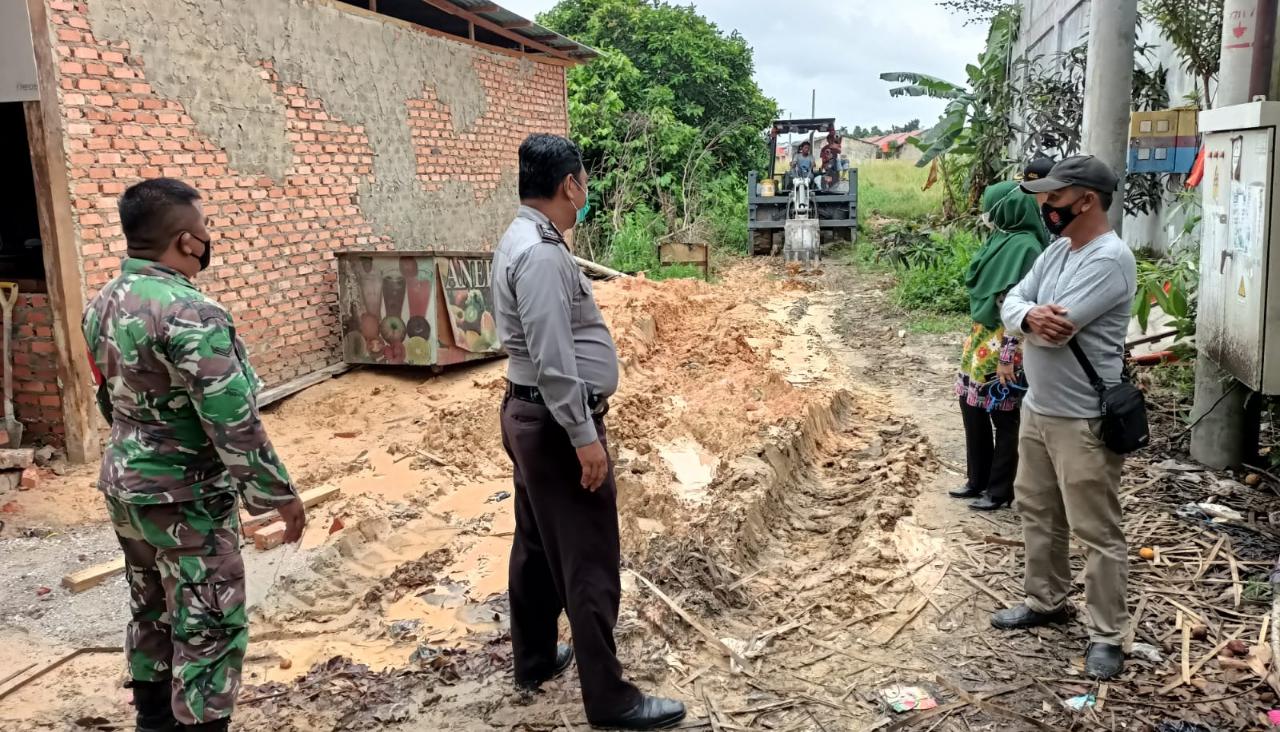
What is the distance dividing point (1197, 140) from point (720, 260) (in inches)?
419

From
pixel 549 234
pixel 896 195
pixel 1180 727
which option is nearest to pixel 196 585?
pixel 549 234

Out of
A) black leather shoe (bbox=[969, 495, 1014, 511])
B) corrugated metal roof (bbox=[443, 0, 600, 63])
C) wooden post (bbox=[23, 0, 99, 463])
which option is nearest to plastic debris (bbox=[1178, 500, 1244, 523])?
black leather shoe (bbox=[969, 495, 1014, 511])

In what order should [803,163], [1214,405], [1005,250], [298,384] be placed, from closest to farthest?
1. [1005,250]
2. [1214,405]
3. [298,384]
4. [803,163]

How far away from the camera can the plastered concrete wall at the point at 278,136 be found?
6.34m

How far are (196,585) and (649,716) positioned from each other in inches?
59.6

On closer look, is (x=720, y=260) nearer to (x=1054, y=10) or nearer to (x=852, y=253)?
(x=852, y=253)

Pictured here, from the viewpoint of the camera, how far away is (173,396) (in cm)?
268

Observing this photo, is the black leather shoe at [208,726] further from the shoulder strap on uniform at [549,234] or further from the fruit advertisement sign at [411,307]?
the fruit advertisement sign at [411,307]

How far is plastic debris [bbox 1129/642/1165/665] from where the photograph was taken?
3.46 m

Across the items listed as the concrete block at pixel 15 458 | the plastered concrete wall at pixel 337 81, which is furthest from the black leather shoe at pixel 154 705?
the plastered concrete wall at pixel 337 81

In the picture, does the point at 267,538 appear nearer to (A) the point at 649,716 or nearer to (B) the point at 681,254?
(A) the point at 649,716

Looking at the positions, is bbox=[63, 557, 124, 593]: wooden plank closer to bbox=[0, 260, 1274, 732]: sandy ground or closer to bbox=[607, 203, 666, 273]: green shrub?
bbox=[0, 260, 1274, 732]: sandy ground

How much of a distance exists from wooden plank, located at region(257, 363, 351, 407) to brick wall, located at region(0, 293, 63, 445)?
59.9 inches

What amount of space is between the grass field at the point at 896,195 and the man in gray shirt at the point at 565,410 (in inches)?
696
